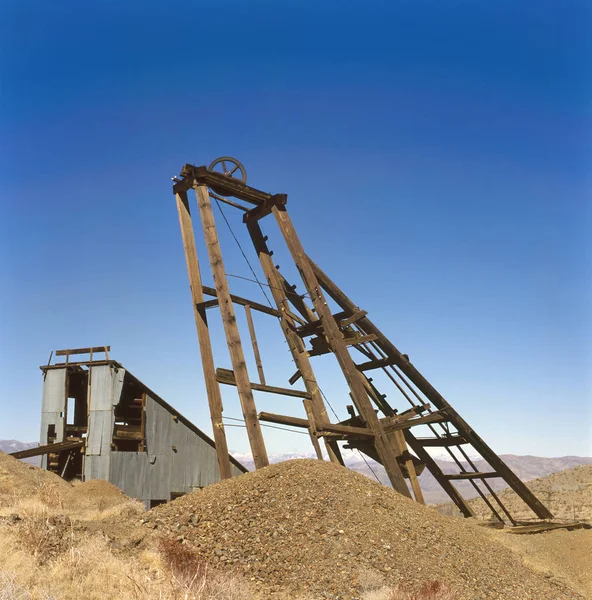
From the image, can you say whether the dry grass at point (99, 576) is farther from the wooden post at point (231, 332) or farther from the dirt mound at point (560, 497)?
the dirt mound at point (560, 497)

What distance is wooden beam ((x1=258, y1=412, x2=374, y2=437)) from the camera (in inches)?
383

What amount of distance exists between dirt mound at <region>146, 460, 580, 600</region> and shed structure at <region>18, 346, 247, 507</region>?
45.8ft

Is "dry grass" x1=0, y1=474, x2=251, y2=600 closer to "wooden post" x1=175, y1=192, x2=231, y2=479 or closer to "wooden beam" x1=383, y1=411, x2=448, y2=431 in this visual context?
"wooden post" x1=175, y1=192, x2=231, y2=479

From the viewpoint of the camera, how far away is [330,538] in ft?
23.4

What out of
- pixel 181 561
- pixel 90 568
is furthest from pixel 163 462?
pixel 90 568

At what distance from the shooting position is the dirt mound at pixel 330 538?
663 cm

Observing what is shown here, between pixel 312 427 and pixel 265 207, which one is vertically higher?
pixel 265 207

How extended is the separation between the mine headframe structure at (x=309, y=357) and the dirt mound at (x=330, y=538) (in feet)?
4.88

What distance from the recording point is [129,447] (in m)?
23.9

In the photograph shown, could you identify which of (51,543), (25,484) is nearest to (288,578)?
(51,543)

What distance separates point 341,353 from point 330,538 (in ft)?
16.6

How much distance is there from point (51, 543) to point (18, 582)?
3.98ft

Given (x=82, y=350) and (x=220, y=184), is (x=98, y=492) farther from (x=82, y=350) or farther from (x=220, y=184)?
(x=220, y=184)

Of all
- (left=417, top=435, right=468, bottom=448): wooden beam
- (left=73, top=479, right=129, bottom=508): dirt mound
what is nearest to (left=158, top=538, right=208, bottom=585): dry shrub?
(left=417, top=435, right=468, bottom=448): wooden beam
